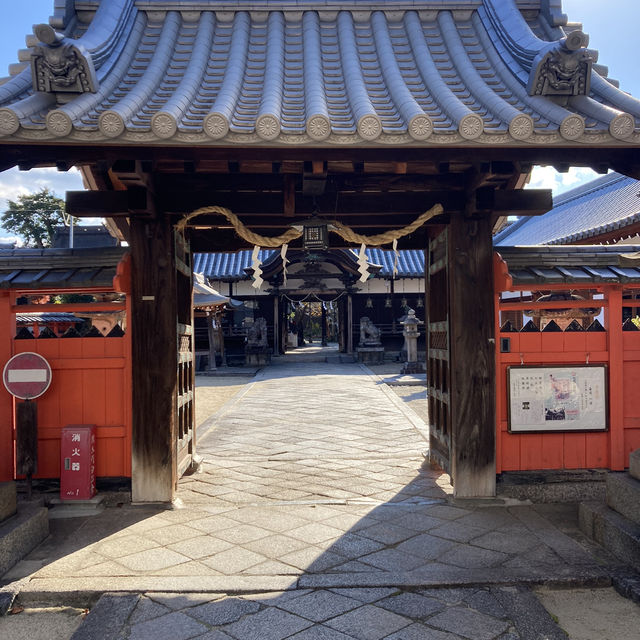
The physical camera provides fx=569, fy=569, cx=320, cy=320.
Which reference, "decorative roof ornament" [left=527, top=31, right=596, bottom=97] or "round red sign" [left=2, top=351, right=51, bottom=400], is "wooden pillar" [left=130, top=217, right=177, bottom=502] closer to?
"round red sign" [left=2, top=351, right=51, bottom=400]

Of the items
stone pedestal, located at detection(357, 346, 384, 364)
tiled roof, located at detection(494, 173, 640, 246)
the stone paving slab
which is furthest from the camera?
stone pedestal, located at detection(357, 346, 384, 364)

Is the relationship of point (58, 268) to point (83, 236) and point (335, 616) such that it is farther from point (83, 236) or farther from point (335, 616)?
point (83, 236)

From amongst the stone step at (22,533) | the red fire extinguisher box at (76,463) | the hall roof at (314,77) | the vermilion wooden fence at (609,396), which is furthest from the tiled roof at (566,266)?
the stone step at (22,533)

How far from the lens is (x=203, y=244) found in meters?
7.14

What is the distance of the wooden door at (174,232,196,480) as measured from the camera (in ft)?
19.7

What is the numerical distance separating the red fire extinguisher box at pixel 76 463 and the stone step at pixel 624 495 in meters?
4.51

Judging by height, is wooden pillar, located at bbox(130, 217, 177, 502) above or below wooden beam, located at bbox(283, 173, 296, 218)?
below

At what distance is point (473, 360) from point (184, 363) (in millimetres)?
3121

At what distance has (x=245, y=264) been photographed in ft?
88.8

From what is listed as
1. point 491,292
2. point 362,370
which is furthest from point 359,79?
point 362,370

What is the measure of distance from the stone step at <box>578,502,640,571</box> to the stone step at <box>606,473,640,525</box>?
43mm

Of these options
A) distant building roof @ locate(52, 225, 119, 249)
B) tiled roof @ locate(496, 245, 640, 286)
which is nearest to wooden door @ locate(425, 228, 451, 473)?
tiled roof @ locate(496, 245, 640, 286)

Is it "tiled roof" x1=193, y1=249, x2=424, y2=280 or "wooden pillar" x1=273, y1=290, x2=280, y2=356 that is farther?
"wooden pillar" x1=273, y1=290, x2=280, y2=356

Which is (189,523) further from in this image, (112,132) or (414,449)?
(414,449)
